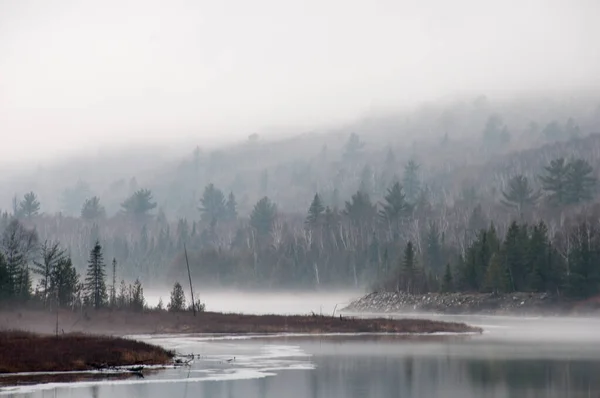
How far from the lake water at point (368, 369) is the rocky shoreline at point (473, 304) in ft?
173

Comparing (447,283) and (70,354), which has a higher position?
(447,283)

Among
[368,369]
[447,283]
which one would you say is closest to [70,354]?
[368,369]

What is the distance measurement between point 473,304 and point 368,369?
3881 inches

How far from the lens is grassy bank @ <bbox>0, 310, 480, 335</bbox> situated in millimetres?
104250

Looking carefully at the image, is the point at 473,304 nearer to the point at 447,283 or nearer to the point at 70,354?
the point at 447,283

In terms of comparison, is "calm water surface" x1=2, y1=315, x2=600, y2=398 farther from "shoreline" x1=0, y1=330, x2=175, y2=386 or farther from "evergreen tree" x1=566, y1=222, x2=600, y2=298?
"evergreen tree" x1=566, y1=222, x2=600, y2=298

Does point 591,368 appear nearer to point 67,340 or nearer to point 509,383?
point 509,383

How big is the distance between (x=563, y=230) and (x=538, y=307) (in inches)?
1239

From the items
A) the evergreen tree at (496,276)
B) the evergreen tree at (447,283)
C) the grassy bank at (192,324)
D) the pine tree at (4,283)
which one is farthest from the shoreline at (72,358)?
the evergreen tree at (447,283)

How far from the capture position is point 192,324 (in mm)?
111500

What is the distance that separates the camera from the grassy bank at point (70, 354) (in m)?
62.3

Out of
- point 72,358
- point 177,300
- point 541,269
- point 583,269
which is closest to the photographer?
point 72,358

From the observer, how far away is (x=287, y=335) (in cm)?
10588

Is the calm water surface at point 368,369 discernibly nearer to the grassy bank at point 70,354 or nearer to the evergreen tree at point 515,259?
the grassy bank at point 70,354
